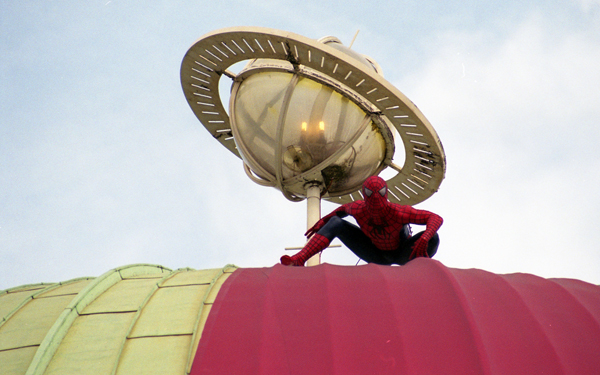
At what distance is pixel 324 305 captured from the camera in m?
6.49

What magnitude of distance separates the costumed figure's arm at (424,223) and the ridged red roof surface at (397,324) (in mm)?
755

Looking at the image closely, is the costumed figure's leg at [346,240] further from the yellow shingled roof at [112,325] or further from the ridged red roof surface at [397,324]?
the yellow shingled roof at [112,325]

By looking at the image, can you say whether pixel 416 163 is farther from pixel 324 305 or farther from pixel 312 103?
pixel 324 305

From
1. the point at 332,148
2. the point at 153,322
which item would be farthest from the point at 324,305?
the point at 332,148

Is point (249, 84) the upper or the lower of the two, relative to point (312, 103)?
upper

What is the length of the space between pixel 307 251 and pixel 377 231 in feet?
3.53

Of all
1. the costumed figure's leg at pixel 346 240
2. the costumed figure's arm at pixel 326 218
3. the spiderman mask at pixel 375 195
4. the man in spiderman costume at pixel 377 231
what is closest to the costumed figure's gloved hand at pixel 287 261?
the man in spiderman costume at pixel 377 231

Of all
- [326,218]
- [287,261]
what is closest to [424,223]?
[326,218]

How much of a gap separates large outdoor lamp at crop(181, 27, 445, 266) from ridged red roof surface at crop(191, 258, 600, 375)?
294 cm

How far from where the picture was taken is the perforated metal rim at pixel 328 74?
8.95m

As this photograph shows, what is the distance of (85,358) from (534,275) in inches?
223

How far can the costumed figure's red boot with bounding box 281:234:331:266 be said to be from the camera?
26.9ft

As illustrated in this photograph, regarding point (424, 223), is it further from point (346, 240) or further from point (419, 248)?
point (346, 240)

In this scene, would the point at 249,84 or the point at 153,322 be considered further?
the point at 249,84
